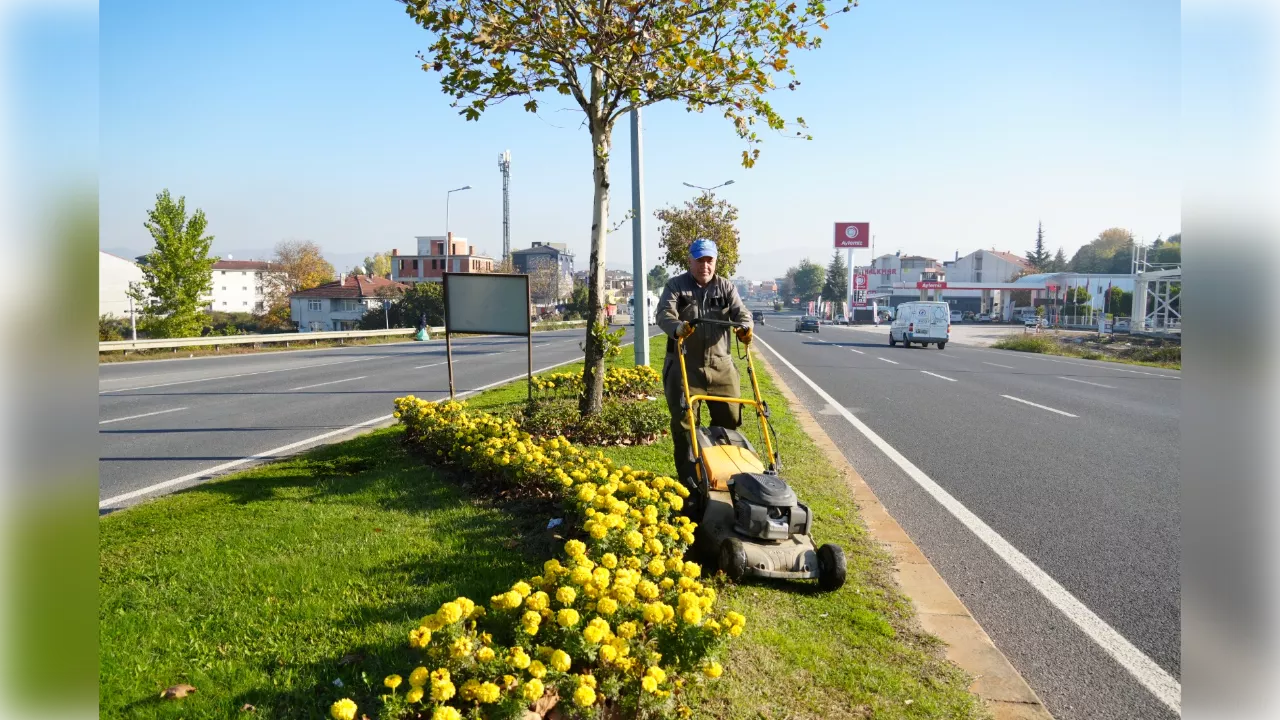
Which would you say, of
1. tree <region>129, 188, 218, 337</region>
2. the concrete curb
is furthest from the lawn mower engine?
tree <region>129, 188, 218, 337</region>

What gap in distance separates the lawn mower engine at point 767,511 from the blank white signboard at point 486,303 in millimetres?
5749

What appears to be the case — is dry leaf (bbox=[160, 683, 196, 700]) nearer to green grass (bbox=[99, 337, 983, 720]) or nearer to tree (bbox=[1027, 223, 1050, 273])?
green grass (bbox=[99, 337, 983, 720])

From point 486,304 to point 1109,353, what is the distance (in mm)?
29151

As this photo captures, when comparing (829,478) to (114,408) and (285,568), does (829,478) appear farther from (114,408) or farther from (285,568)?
(114,408)

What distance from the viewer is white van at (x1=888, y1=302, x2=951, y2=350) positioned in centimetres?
3475

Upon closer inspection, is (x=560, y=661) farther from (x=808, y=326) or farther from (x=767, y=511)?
(x=808, y=326)

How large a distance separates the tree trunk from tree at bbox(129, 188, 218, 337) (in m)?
30.1

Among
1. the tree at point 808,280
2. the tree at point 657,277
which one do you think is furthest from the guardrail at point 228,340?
the tree at point 808,280

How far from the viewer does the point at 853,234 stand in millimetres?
114500

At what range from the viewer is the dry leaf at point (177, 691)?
301 cm

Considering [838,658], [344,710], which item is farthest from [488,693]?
[838,658]

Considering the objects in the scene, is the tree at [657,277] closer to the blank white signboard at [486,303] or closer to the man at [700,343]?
the blank white signboard at [486,303]
